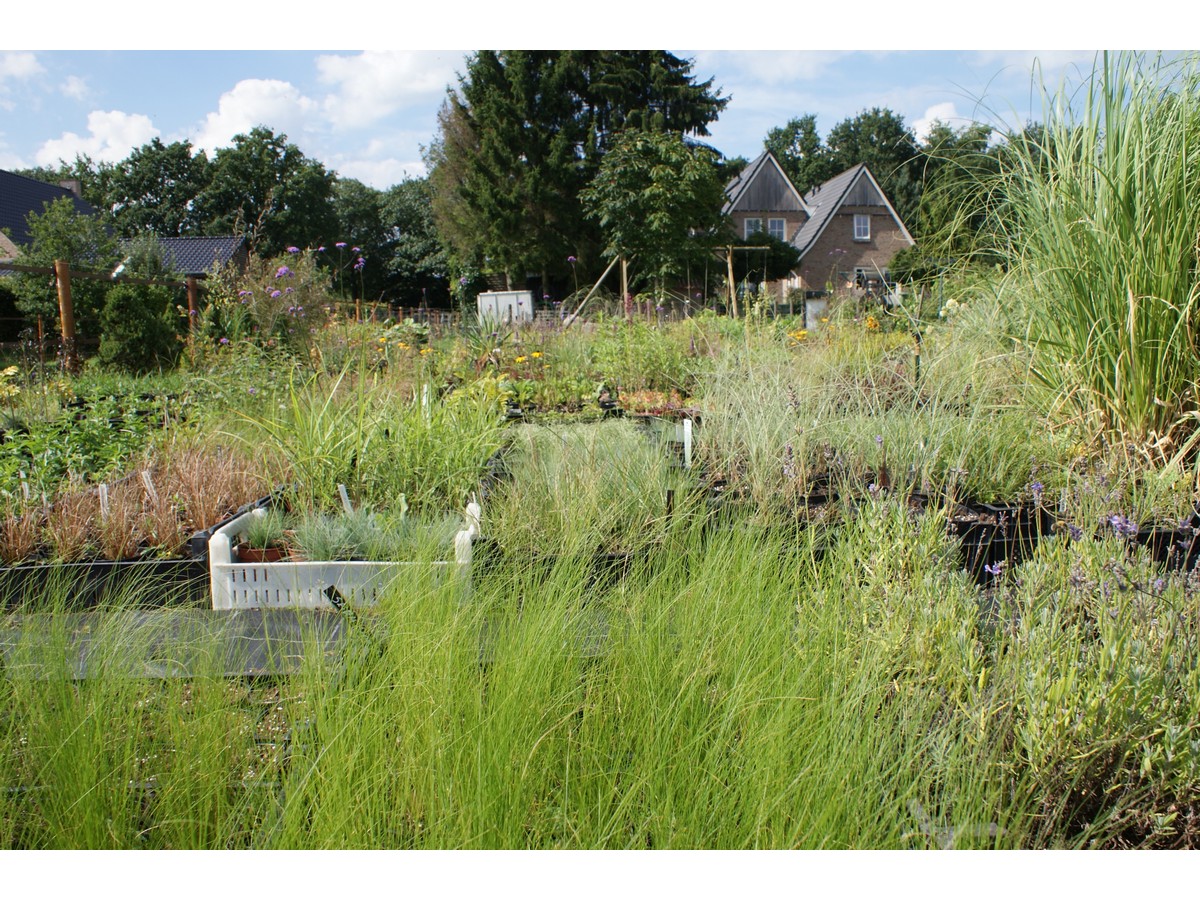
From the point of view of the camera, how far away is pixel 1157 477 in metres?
2.50

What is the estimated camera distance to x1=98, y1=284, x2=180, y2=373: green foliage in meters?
10.5

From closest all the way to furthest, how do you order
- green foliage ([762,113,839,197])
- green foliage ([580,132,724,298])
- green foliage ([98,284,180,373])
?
green foliage ([98,284,180,373])
green foliage ([580,132,724,298])
green foliage ([762,113,839,197])

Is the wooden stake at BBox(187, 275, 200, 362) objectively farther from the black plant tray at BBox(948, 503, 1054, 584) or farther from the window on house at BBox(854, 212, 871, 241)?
the window on house at BBox(854, 212, 871, 241)

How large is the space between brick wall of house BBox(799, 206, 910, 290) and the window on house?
0.12m

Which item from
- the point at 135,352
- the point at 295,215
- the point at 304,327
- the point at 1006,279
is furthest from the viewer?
the point at 295,215

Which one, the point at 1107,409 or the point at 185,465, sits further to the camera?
the point at 185,465

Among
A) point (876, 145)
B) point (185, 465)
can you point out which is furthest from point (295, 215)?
point (185, 465)

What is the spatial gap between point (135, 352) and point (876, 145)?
45.2 meters

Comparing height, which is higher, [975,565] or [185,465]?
[185,465]

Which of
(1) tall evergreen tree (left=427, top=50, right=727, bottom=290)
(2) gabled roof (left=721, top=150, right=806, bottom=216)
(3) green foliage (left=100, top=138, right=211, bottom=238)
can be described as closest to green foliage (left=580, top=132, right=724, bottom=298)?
(1) tall evergreen tree (left=427, top=50, right=727, bottom=290)

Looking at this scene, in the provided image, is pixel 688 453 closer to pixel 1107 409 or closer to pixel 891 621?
pixel 1107 409

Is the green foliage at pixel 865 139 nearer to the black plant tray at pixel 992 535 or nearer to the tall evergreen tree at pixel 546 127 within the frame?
the tall evergreen tree at pixel 546 127

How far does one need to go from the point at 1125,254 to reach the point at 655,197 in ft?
72.6

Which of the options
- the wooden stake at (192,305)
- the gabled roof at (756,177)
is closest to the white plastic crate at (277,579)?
the wooden stake at (192,305)
